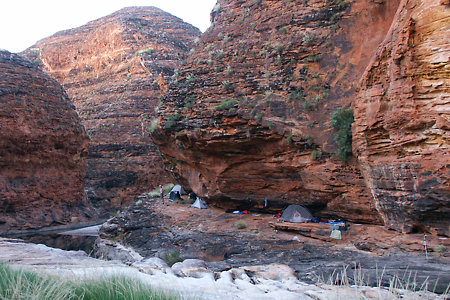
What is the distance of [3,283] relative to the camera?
3688mm

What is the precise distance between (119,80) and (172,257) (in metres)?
36.6

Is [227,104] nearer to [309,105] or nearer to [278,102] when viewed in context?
[278,102]

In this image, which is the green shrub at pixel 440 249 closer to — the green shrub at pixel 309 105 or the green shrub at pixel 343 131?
the green shrub at pixel 343 131

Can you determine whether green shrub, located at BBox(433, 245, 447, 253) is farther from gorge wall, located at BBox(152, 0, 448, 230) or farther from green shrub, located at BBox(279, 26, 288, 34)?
green shrub, located at BBox(279, 26, 288, 34)

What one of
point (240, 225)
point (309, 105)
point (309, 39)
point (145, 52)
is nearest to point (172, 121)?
point (240, 225)

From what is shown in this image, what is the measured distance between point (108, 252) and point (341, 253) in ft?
31.9

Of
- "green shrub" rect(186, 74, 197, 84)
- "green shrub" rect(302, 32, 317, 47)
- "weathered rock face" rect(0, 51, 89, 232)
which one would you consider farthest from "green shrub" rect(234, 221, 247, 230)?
"weathered rock face" rect(0, 51, 89, 232)

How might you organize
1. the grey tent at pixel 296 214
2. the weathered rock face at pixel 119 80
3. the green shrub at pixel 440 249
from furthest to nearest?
the weathered rock face at pixel 119 80, the grey tent at pixel 296 214, the green shrub at pixel 440 249

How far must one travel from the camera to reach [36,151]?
84.3ft

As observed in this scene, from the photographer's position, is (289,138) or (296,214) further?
(296,214)

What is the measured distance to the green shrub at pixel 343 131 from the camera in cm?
1148

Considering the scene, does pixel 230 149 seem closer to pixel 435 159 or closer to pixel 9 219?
pixel 435 159

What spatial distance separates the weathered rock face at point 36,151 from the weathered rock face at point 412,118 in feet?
73.2

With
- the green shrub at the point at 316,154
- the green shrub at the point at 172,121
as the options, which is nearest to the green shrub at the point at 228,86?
the green shrub at the point at 172,121
